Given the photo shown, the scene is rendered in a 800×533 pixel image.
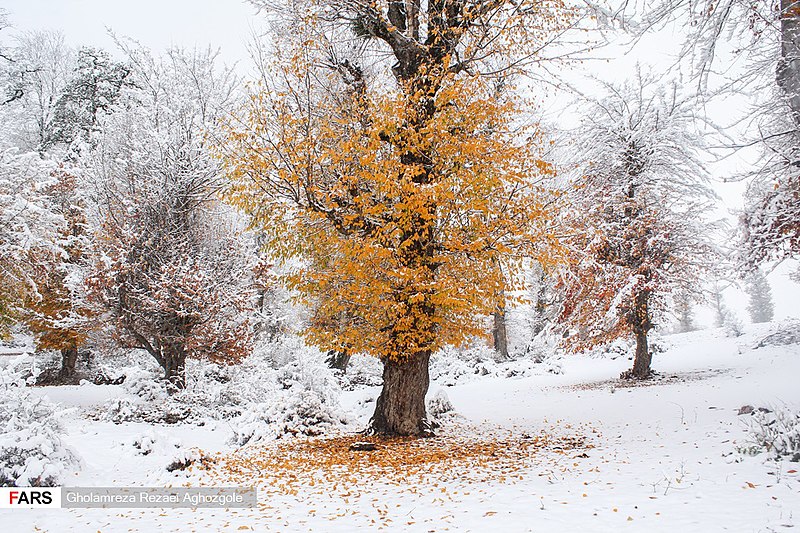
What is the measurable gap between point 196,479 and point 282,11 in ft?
26.8

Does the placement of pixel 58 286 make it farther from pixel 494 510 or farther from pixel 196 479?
pixel 494 510

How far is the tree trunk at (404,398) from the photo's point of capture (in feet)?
26.2

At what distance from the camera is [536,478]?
500cm

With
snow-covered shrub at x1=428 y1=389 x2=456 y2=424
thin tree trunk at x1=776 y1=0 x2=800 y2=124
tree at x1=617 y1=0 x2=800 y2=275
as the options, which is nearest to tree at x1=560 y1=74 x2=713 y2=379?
tree at x1=617 y1=0 x2=800 y2=275

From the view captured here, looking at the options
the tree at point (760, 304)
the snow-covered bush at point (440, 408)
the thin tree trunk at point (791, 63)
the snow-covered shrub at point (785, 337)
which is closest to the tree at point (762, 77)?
the thin tree trunk at point (791, 63)

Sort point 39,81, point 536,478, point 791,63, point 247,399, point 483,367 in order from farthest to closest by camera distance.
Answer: point 39,81, point 483,367, point 247,399, point 791,63, point 536,478

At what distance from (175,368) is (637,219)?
1259 cm

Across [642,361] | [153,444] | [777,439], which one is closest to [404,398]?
[153,444]

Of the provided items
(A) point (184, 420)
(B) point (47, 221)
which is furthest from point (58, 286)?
(A) point (184, 420)

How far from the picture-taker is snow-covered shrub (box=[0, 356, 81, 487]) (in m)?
5.78

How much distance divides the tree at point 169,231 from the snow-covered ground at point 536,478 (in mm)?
2812

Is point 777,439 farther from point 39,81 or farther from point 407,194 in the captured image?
point 39,81

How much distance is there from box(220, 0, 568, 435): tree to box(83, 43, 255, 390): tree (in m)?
5.58

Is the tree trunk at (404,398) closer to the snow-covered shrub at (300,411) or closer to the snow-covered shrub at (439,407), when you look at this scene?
the snow-covered shrub at (300,411)
